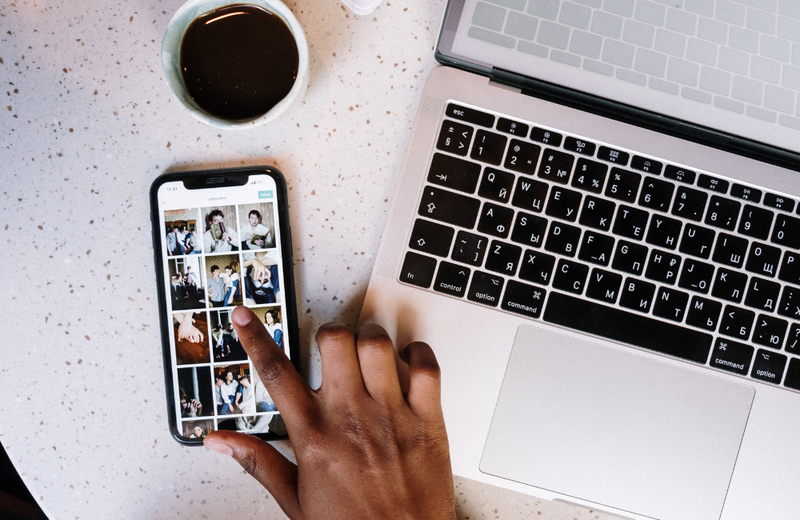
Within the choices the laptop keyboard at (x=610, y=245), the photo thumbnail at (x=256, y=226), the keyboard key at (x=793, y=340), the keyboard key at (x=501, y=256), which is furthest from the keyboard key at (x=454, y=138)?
the keyboard key at (x=793, y=340)

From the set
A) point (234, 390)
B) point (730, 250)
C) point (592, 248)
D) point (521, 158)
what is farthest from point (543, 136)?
point (234, 390)

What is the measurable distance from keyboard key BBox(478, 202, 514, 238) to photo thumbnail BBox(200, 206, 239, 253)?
0.29 metres

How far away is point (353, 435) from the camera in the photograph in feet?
1.75

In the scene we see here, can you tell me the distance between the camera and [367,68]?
0.59 metres

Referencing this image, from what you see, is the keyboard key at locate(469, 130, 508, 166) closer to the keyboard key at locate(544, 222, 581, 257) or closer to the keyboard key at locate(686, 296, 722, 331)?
the keyboard key at locate(544, 222, 581, 257)

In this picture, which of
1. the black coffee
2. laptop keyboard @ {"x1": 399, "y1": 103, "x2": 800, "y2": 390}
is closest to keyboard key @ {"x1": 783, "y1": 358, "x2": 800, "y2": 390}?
laptop keyboard @ {"x1": 399, "y1": 103, "x2": 800, "y2": 390}

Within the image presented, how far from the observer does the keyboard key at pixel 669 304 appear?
1.79 ft

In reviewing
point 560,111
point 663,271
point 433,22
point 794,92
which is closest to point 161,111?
point 433,22

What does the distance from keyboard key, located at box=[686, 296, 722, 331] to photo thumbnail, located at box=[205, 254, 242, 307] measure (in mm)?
521

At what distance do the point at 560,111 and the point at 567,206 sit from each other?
0.11m

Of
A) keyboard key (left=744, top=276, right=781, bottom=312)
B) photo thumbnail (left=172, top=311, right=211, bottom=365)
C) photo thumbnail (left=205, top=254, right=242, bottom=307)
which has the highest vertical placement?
keyboard key (left=744, top=276, right=781, bottom=312)

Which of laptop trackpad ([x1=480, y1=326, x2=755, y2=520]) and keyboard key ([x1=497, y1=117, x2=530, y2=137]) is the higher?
keyboard key ([x1=497, y1=117, x2=530, y2=137])

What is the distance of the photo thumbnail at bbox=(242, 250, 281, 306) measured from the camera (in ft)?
1.88

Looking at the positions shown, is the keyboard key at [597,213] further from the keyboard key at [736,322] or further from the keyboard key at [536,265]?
the keyboard key at [736,322]
